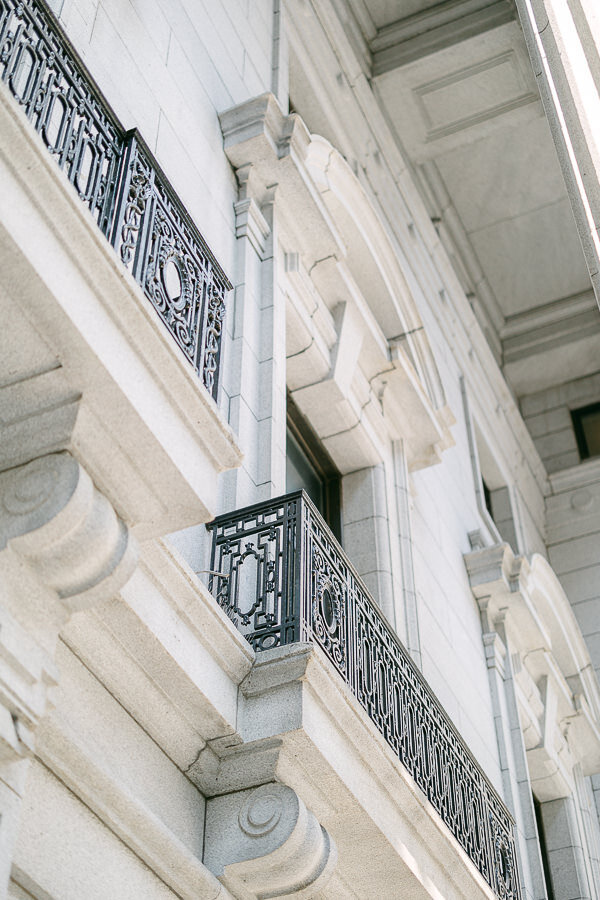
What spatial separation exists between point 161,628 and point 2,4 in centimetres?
265

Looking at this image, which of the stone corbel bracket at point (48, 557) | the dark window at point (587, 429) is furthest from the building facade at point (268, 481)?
the dark window at point (587, 429)

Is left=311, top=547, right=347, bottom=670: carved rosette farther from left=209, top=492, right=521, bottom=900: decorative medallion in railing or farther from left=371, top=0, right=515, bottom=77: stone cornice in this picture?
left=371, top=0, right=515, bottom=77: stone cornice

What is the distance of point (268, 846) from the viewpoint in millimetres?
5430

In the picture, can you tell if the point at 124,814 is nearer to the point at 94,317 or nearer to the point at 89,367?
the point at 89,367

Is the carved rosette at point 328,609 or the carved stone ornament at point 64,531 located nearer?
the carved stone ornament at point 64,531

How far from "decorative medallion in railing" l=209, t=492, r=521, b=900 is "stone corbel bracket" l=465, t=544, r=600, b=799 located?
4232mm

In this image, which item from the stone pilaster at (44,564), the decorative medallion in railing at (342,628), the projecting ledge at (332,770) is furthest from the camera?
the decorative medallion in railing at (342,628)

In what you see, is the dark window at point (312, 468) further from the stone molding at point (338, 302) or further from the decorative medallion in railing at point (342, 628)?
the decorative medallion in railing at point (342, 628)

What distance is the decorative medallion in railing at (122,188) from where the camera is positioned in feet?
16.5

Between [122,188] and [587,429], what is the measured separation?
1497 cm

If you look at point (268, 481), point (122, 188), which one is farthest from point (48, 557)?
point (268, 481)

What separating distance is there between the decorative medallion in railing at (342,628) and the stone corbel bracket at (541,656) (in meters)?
4.23

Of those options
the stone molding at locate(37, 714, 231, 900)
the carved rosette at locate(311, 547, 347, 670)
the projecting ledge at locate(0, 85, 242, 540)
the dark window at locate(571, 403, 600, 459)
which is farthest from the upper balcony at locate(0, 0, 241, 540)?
the dark window at locate(571, 403, 600, 459)

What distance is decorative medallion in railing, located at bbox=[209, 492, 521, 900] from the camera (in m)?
6.24
